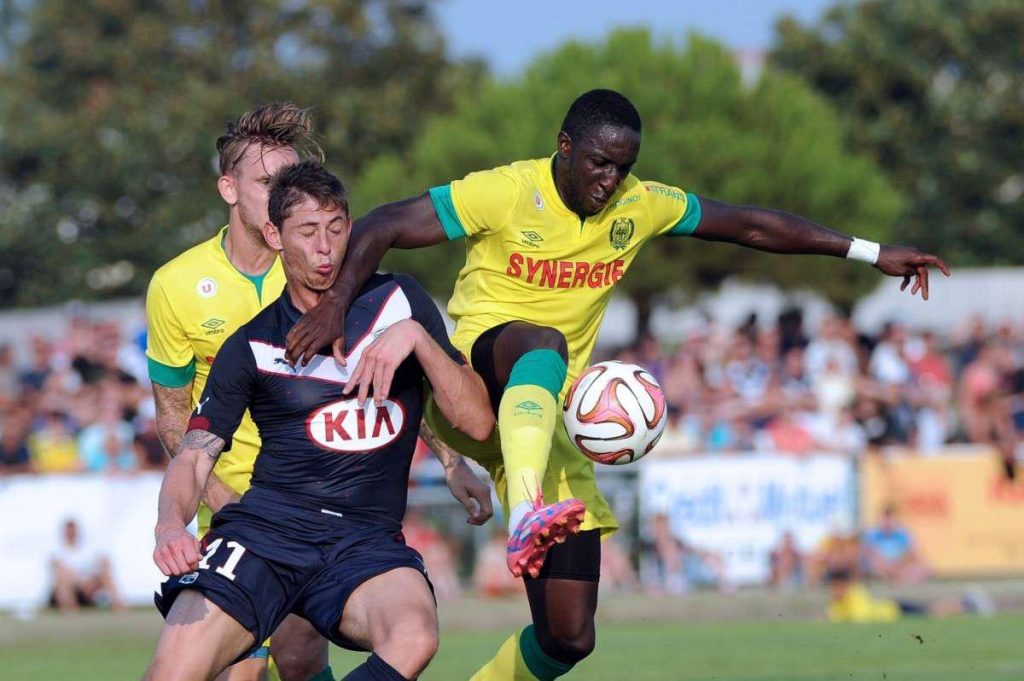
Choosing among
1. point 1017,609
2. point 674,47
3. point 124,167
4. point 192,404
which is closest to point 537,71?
point 674,47

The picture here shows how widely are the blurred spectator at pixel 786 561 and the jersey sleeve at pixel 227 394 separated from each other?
10.6 meters

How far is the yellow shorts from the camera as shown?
7.81 metres

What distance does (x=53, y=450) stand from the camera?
1691cm

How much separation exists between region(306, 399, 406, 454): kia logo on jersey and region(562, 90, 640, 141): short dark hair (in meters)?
1.62

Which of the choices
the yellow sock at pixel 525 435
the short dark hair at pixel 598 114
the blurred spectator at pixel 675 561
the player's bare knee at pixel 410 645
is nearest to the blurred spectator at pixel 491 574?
the blurred spectator at pixel 675 561

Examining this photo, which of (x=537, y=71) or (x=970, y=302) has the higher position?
(x=537, y=71)

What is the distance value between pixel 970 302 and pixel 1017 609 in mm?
23056

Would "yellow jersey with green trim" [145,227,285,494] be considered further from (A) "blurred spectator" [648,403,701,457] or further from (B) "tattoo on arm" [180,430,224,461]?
(A) "blurred spectator" [648,403,701,457]

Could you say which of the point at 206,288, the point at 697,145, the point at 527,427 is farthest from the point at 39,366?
the point at 697,145

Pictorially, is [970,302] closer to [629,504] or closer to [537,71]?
[537,71]

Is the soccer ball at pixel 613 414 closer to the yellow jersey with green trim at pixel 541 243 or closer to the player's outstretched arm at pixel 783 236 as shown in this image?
the yellow jersey with green trim at pixel 541 243

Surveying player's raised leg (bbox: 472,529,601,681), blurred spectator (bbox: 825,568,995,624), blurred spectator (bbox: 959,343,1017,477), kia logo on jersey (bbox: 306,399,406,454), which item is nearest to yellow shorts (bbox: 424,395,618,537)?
player's raised leg (bbox: 472,529,601,681)

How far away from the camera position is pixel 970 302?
38312 mm

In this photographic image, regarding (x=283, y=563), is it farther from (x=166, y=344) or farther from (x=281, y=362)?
(x=166, y=344)
